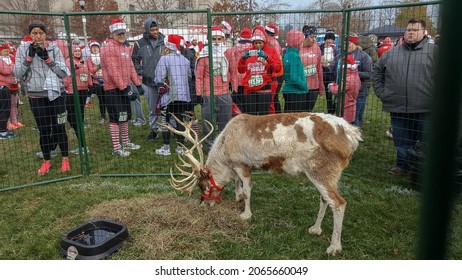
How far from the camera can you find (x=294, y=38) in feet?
22.4

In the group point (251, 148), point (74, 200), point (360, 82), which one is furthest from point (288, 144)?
point (360, 82)

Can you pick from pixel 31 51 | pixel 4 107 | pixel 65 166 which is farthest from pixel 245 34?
pixel 4 107

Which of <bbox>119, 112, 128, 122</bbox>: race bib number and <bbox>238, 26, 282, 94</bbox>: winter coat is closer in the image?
<bbox>238, 26, 282, 94</bbox>: winter coat

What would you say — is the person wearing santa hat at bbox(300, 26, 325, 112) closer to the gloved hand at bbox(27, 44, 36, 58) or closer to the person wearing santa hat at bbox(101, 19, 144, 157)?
the person wearing santa hat at bbox(101, 19, 144, 157)

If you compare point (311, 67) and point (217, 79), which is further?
point (311, 67)

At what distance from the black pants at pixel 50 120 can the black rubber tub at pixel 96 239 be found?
2.66 meters

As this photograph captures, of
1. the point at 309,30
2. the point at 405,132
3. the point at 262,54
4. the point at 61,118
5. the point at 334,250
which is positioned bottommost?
the point at 334,250

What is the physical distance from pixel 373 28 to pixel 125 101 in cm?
462

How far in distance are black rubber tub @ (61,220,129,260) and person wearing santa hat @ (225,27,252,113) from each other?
3.44 meters

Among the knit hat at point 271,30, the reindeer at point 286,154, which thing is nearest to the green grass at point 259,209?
the reindeer at point 286,154

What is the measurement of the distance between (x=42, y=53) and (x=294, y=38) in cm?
431

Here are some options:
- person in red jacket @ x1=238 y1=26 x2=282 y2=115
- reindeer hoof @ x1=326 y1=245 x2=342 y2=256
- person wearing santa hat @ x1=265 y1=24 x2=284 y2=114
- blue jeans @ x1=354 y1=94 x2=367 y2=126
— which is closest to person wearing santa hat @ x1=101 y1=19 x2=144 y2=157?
person in red jacket @ x1=238 y1=26 x2=282 y2=115

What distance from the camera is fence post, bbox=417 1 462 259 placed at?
2.88ft

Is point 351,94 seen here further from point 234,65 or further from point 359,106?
point 234,65
